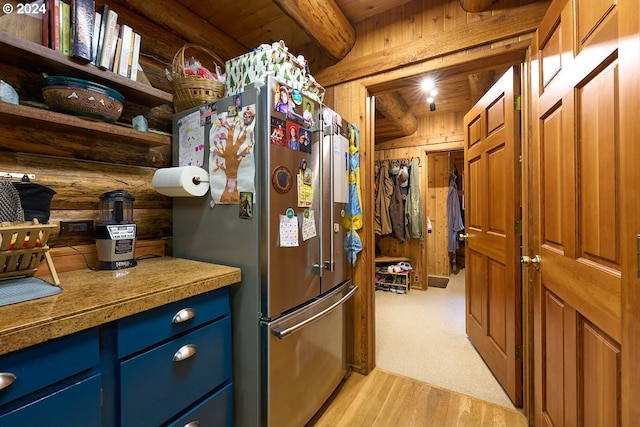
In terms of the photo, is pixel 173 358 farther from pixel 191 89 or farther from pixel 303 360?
pixel 191 89

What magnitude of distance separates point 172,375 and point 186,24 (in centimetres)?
202

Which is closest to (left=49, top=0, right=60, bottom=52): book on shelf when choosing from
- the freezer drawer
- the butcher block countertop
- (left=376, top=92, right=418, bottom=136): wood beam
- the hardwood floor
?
the butcher block countertop

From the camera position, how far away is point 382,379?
194cm

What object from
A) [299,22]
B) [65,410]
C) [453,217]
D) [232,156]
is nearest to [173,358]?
[65,410]

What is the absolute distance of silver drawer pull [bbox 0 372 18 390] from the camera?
0.63m

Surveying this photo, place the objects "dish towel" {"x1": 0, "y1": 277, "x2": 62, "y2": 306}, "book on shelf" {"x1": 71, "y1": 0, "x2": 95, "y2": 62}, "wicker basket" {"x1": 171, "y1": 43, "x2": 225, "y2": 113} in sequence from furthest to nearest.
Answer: "wicker basket" {"x1": 171, "y1": 43, "x2": 225, "y2": 113} → "book on shelf" {"x1": 71, "y1": 0, "x2": 95, "y2": 62} → "dish towel" {"x1": 0, "y1": 277, "x2": 62, "y2": 306}

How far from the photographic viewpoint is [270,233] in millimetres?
1215

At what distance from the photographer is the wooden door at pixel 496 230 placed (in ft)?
5.45

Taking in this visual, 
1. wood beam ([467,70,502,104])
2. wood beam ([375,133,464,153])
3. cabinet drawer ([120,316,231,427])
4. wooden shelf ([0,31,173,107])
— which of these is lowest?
cabinet drawer ([120,316,231,427])

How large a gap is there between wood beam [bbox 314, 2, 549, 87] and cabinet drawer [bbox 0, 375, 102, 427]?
86.5 inches

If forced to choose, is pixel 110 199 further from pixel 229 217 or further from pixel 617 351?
pixel 617 351

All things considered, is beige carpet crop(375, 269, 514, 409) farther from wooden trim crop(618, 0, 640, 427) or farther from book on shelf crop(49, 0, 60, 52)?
book on shelf crop(49, 0, 60, 52)

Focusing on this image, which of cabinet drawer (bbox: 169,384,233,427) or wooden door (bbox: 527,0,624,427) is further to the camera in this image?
cabinet drawer (bbox: 169,384,233,427)

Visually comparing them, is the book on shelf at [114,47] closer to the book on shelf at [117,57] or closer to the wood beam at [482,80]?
the book on shelf at [117,57]
